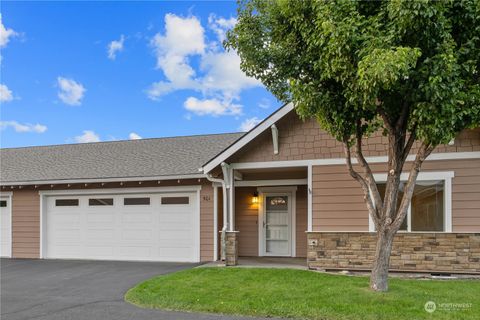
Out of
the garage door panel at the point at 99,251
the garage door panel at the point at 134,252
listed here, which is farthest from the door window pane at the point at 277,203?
the garage door panel at the point at 99,251

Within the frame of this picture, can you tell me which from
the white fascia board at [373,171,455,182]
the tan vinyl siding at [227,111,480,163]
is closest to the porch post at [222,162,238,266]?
the tan vinyl siding at [227,111,480,163]

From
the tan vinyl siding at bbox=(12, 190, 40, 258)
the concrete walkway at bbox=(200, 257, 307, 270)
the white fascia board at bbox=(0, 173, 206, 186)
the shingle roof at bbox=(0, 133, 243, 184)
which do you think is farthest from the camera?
the tan vinyl siding at bbox=(12, 190, 40, 258)

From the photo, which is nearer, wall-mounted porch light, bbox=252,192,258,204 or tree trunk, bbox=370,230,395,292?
tree trunk, bbox=370,230,395,292

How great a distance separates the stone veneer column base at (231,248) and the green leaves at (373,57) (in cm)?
435

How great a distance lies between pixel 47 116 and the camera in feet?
69.3

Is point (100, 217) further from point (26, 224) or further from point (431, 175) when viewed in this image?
point (431, 175)

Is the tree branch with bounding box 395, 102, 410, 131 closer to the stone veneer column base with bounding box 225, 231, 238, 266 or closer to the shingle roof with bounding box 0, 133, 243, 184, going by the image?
the stone veneer column base with bounding box 225, 231, 238, 266

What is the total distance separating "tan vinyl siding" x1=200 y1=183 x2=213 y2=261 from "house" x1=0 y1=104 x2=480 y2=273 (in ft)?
0.10

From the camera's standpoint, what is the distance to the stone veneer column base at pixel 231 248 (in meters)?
10.2

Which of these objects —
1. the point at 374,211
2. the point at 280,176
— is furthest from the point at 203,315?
the point at 280,176

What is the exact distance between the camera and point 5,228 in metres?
14.1

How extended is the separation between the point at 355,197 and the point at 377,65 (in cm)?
493

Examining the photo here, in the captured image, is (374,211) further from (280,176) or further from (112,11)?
(112,11)

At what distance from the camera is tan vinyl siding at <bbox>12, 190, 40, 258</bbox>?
1366cm
